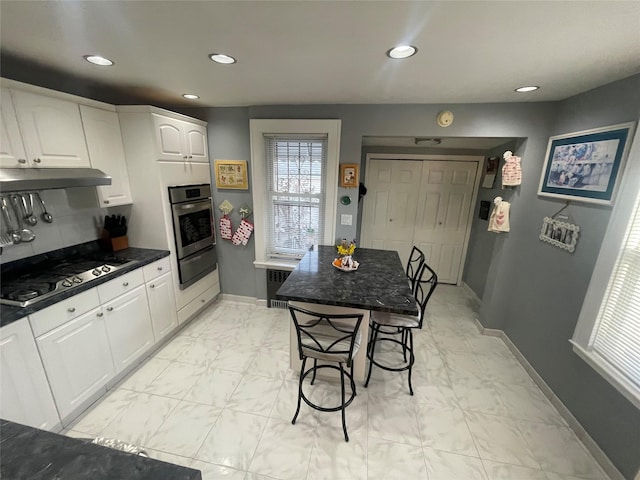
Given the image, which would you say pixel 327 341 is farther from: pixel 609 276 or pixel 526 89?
pixel 526 89

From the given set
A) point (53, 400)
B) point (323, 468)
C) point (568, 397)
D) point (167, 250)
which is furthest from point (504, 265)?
point (53, 400)

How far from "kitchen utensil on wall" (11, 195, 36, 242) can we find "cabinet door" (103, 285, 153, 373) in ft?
2.34

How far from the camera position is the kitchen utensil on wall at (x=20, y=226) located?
178 cm

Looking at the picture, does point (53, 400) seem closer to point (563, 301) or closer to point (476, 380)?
point (476, 380)

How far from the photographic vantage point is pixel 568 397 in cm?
188

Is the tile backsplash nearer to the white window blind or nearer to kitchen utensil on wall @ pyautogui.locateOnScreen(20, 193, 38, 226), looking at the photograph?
kitchen utensil on wall @ pyautogui.locateOnScreen(20, 193, 38, 226)

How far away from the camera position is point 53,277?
5.98 ft

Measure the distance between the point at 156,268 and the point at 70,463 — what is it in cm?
195

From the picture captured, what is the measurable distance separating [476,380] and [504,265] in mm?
1197

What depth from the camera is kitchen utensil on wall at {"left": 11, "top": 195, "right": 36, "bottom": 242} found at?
178cm

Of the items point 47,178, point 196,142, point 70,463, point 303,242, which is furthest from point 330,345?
point 196,142

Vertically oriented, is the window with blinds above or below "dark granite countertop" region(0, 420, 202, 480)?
above

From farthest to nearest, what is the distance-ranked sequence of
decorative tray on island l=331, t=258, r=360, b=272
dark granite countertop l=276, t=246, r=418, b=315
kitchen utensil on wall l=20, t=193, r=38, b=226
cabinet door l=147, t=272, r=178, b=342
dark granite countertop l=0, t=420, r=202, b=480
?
cabinet door l=147, t=272, r=178, b=342 → decorative tray on island l=331, t=258, r=360, b=272 → kitchen utensil on wall l=20, t=193, r=38, b=226 → dark granite countertop l=276, t=246, r=418, b=315 → dark granite countertop l=0, t=420, r=202, b=480

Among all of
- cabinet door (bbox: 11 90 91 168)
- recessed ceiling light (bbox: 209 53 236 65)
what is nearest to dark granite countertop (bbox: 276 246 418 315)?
recessed ceiling light (bbox: 209 53 236 65)
